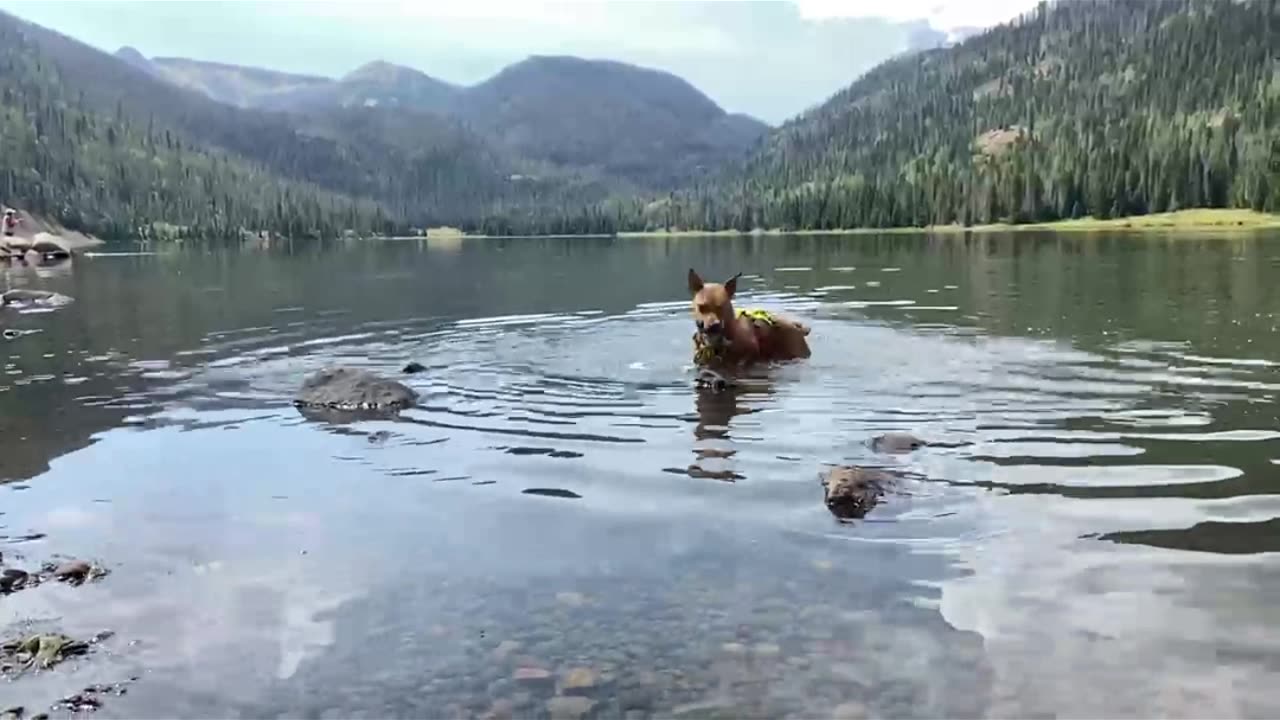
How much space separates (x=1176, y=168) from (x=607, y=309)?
6499 inches

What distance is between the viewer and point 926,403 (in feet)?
65.3

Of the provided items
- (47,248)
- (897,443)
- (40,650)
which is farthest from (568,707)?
(47,248)

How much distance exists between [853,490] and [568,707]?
19.9 feet

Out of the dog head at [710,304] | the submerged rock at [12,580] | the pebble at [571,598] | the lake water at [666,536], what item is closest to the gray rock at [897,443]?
the lake water at [666,536]

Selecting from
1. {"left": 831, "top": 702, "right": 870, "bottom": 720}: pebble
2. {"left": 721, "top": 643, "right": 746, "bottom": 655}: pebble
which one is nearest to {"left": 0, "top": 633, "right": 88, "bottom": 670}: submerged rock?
{"left": 721, "top": 643, "right": 746, "bottom": 655}: pebble

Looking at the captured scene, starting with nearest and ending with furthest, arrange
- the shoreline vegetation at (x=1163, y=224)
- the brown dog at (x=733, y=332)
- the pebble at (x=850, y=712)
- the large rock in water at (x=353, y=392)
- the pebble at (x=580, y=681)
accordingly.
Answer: the pebble at (x=850, y=712) < the pebble at (x=580, y=681) < the large rock in water at (x=353, y=392) < the brown dog at (x=733, y=332) < the shoreline vegetation at (x=1163, y=224)

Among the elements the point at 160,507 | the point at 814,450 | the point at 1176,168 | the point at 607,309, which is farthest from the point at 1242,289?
the point at 1176,168

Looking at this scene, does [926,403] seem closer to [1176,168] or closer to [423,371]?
[423,371]

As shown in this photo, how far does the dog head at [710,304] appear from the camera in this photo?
23719 mm

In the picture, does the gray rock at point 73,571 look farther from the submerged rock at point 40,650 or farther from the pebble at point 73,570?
the submerged rock at point 40,650

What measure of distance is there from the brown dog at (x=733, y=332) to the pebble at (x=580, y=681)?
1473 cm

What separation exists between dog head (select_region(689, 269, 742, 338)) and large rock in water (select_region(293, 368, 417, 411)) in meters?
6.66

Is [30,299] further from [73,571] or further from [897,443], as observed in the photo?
[897,443]

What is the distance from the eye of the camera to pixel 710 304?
2380 centimetres
